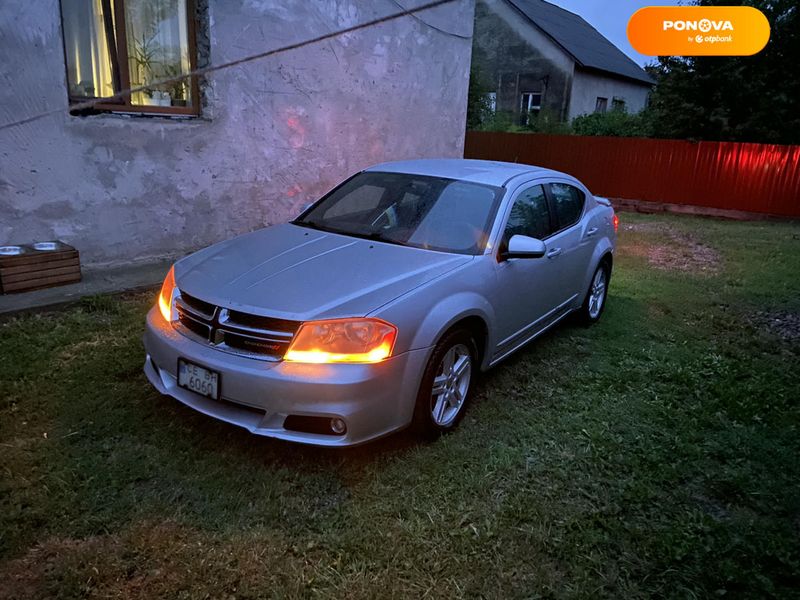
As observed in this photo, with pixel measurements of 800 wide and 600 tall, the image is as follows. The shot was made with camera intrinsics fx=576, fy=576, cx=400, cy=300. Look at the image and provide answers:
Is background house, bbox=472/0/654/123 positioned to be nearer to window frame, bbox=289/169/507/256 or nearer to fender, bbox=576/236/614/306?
fender, bbox=576/236/614/306

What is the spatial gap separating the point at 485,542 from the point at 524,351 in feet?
7.96

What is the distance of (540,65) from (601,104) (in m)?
3.81

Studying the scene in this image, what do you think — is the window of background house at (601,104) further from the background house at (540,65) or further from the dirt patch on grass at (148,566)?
the dirt patch on grass at (148,566)

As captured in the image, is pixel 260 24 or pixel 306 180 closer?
pixel 260 24

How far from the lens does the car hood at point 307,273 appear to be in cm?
291

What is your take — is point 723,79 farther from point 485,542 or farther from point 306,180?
point 485,542

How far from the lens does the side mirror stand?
3625mm

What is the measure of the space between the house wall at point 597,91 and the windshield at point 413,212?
66.1 feet

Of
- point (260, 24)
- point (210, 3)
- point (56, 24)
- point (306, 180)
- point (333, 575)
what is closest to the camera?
point (333, 575)

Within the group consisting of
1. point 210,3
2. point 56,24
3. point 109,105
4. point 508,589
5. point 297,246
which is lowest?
point 508,589

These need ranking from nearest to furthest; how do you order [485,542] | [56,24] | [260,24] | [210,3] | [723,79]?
[485,542], [56,24], [210,3], [260,24], [723,79]

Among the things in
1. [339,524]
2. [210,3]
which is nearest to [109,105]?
[210,3]

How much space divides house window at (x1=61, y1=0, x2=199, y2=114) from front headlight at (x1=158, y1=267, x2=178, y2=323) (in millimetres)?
2949

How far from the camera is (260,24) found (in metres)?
6.77
